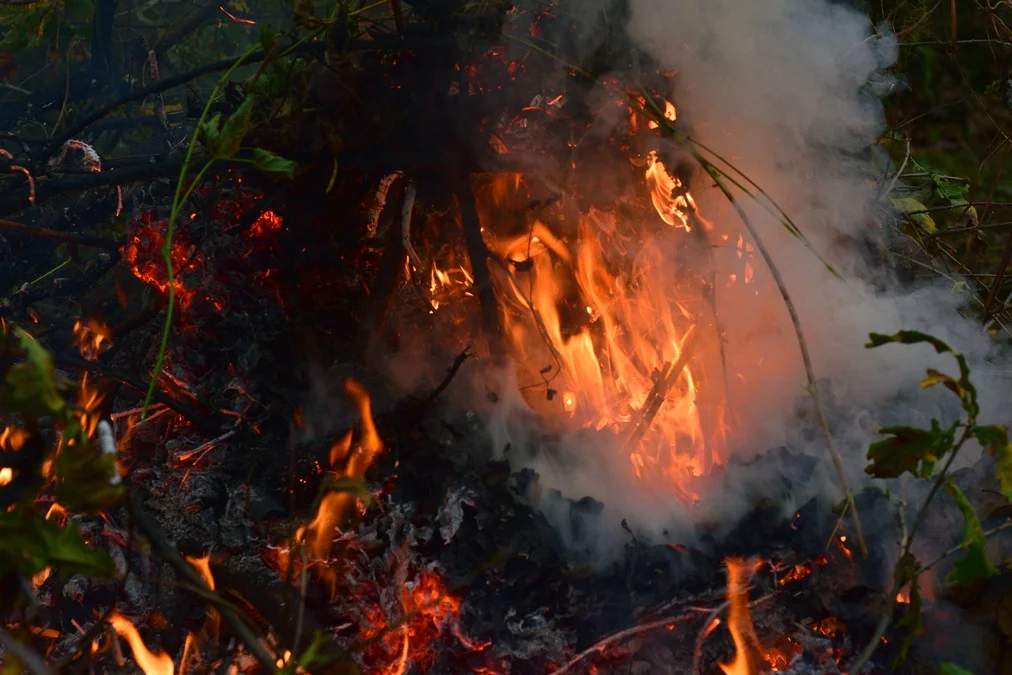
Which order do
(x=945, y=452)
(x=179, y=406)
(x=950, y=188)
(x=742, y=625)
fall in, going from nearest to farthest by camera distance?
(x=945, y=452), (x=742, y=625), (x=179, y=406), (x=950, y=188)

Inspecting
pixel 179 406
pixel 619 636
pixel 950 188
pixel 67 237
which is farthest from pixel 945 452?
pixel 67 237

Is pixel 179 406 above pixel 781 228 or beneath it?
beneath

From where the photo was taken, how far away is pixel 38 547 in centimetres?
109

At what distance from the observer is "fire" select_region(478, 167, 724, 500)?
8.29ft

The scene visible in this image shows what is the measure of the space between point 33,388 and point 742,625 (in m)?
1.53

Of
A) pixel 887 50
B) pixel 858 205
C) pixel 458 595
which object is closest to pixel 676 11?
pixel 887 50

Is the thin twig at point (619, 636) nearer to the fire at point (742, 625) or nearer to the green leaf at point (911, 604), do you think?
the fire at point (742, 625)

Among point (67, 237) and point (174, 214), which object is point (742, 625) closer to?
point (174, 214)

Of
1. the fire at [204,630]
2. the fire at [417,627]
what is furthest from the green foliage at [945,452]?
the fire at [204,630]

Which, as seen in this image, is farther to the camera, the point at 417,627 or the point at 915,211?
the point at 915,211

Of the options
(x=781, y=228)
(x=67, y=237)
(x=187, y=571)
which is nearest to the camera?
(x=187, y=571)

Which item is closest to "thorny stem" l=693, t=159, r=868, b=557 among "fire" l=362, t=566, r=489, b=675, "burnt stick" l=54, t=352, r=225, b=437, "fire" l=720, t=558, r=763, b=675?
"fire" l=720, t=558, r=763, b=675

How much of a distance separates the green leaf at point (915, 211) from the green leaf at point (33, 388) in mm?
2779

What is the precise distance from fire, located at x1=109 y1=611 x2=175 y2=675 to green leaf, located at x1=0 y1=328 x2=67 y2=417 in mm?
1272
